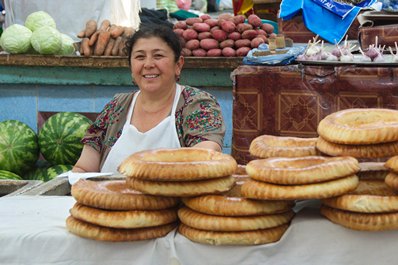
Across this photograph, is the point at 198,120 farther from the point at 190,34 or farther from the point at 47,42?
the point at 47,42

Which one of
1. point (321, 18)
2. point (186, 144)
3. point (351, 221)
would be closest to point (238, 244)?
point (351, 221)

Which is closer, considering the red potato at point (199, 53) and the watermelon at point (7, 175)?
the watermelon at point (7, 175)

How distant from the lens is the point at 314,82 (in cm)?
475

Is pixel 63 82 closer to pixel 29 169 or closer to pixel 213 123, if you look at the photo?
pixel 29 169

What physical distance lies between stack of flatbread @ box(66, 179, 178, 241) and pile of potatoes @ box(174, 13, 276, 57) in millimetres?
3474

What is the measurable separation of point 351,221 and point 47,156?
3.28 meters

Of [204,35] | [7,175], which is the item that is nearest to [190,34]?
[204,35]

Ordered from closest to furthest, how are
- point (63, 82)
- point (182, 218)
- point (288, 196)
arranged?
point (288, 196), point (182, 218), point (63, 82)

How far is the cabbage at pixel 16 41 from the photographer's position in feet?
19.0

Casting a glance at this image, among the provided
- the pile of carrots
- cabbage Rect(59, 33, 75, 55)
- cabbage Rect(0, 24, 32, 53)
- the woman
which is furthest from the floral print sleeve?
cabbage Rect(0, 24, 32, 53)

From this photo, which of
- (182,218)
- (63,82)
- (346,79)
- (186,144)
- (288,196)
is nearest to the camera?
(288,196)

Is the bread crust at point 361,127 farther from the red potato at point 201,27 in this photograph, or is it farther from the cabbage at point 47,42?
the cabbage at point 47,42

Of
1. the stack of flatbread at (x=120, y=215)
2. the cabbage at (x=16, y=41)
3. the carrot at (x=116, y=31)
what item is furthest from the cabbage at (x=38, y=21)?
the stack of flatbread at (x=120, y=215)

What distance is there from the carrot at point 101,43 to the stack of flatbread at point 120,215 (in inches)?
Result: 137
